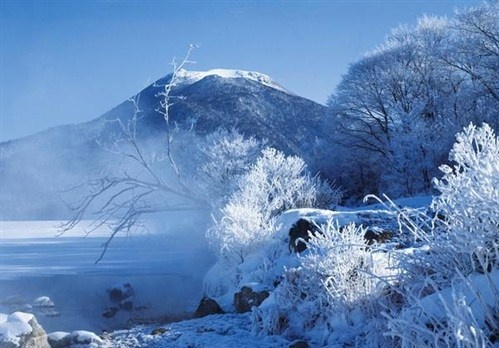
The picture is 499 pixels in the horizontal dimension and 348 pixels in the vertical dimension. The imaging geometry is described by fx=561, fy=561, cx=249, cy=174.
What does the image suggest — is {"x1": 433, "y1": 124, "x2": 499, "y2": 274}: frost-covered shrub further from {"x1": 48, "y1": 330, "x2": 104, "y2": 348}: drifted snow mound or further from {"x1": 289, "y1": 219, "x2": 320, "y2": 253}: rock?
{"x1": 289, "y1": 219, "x2": 320, "y2": 253}: rock

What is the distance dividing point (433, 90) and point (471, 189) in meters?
28.4

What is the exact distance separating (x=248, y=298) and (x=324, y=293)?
2.72 m

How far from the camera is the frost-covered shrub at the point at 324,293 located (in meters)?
6.71

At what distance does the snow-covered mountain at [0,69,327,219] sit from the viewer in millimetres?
76688

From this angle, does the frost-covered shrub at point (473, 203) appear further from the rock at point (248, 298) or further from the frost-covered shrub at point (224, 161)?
the frost-covered shrub at point (224, 161)

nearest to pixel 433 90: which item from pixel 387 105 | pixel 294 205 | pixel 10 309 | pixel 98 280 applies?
pixel 387 105

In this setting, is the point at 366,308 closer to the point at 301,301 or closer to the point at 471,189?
the point at 301,301

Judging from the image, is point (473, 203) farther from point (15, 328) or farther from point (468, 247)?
point (15, 328)

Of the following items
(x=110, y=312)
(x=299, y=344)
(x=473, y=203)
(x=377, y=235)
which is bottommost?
(x=299, y=344)

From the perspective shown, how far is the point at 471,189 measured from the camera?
3859mm

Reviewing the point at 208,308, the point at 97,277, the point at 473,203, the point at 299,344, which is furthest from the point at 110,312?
the point at 473,203

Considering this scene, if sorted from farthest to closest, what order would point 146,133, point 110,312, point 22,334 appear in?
point 146,133 < point 110,312 < point 22,334

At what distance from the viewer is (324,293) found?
7297mm

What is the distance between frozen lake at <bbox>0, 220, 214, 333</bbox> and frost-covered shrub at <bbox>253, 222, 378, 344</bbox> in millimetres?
4648
